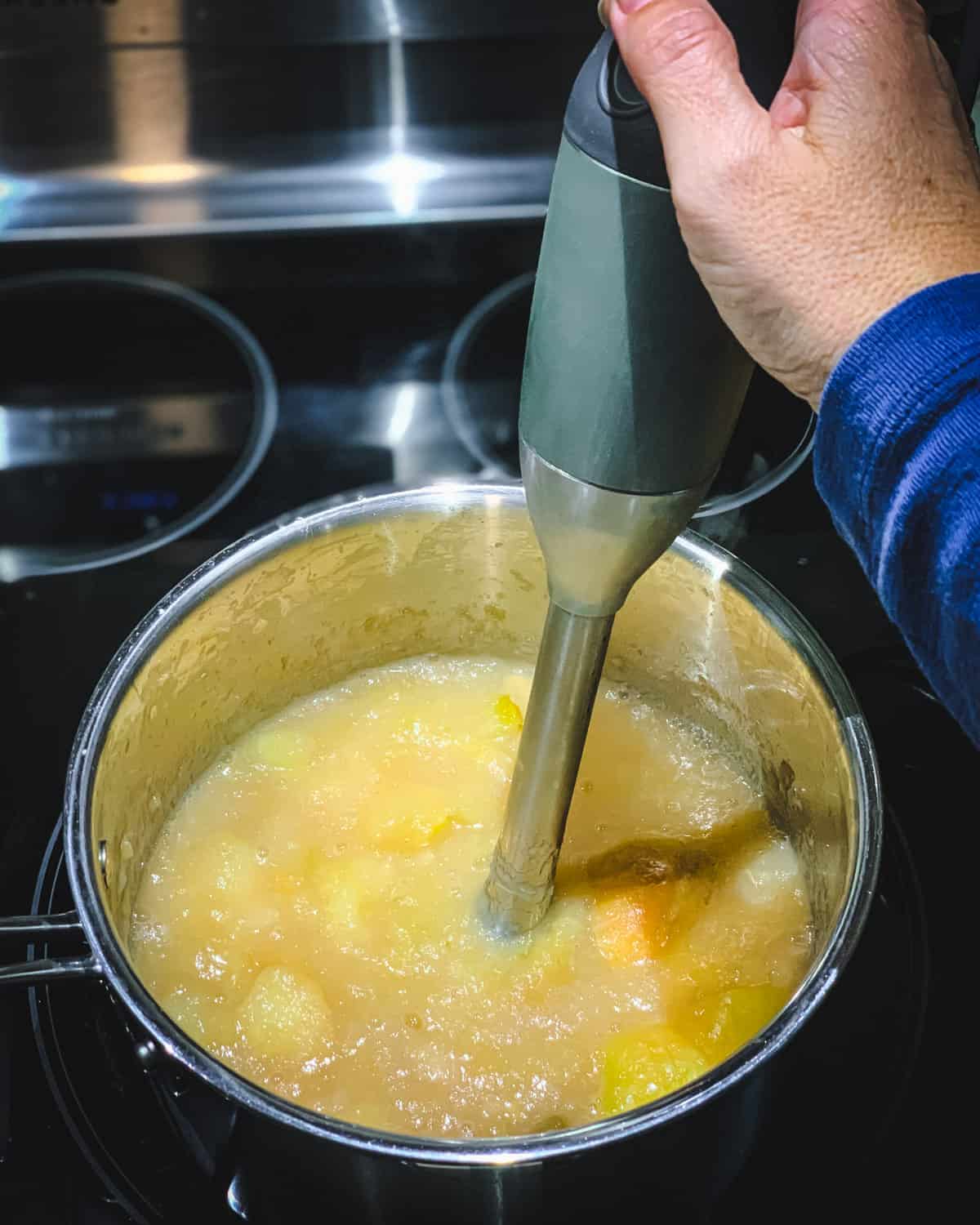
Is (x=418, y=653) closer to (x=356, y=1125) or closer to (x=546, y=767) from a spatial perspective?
(x=546, y=767)

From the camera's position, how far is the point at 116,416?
51.0 inches

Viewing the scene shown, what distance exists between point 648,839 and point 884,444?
543 mm

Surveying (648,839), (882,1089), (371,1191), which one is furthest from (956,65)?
(371,1191)

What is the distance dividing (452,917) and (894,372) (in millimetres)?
554

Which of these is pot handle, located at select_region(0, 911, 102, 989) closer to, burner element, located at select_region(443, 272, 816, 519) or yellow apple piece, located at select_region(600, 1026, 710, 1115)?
yellow apple piece, located at select_region(600, 1026, 710, 1115)

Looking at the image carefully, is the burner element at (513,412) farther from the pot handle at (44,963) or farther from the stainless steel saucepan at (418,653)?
the pot handle at (44,963)

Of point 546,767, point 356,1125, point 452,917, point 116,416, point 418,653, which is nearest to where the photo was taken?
point 356,1125

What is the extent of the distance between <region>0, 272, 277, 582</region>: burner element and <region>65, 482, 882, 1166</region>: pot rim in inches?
10.3

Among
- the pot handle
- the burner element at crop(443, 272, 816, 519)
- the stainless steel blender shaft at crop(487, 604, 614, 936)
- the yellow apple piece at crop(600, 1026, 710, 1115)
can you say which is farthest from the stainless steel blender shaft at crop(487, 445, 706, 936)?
the burner element at crop(443, 272, 816, 519)

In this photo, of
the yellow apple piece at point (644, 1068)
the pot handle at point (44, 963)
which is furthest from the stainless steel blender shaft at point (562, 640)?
the pot handle at point (44, 963)

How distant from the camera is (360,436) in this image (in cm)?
127

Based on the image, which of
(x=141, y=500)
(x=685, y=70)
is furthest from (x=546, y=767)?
(x=141, y=500)

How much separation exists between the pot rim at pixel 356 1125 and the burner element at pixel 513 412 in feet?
0.88

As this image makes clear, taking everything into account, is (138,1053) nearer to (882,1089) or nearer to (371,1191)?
(371,1191)
